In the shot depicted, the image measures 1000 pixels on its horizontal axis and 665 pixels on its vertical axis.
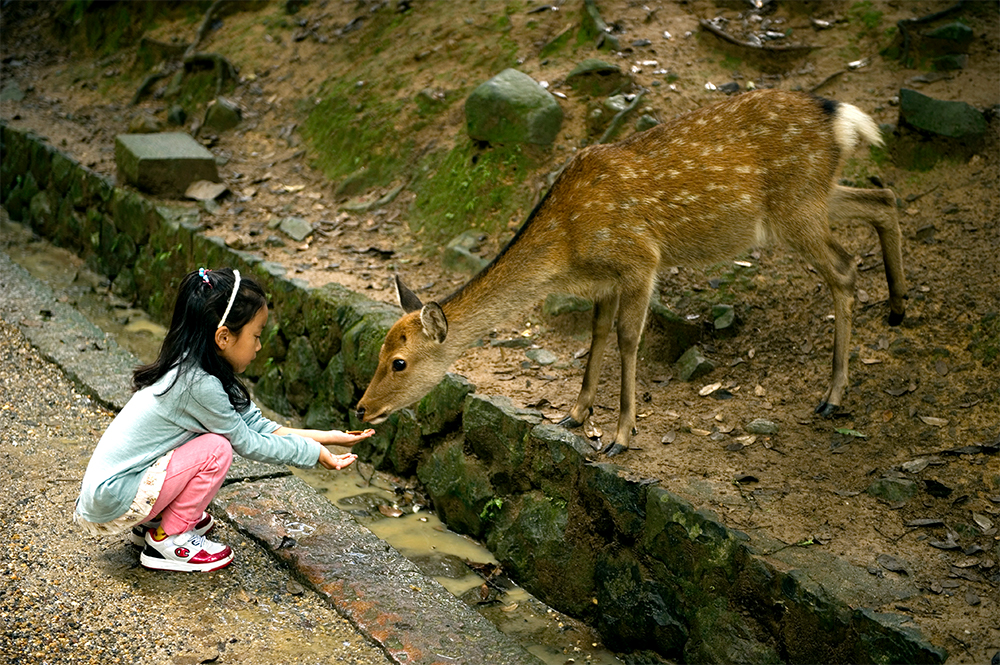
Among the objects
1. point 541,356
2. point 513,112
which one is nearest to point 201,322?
point 541,356

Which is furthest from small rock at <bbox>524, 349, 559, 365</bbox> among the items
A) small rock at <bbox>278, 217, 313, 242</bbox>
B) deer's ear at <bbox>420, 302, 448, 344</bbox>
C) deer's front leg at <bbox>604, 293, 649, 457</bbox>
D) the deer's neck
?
small rock at <bbox>278, 217, 313, 242</bbox>

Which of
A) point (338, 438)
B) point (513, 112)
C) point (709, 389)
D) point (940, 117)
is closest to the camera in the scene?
point (338, 438)

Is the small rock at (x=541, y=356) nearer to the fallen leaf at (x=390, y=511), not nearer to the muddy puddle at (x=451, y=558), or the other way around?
the muddy puddle at (x=451, y=558)

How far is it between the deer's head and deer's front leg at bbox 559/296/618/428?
747 millimetres

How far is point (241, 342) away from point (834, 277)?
2.90 metres

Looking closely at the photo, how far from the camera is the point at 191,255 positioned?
733cm

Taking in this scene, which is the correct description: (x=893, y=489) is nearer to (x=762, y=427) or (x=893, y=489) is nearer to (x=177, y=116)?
(x=762, y=427)

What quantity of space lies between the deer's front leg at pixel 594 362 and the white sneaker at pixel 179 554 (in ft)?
6.09

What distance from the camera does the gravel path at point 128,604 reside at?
3.33 metres

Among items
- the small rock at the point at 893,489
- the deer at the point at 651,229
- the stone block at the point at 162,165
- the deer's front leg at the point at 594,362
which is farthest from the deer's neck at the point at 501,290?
the stone block at the point at 162,165

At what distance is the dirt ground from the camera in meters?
3.92

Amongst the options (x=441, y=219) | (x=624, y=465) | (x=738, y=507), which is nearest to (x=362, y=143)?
(x=441, y=219)

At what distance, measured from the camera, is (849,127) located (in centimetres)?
481

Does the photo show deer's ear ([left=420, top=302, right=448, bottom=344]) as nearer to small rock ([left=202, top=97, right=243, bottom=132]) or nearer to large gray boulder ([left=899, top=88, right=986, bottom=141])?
large gray boulder ([left=899, top=88, right=986, bottom=141])
